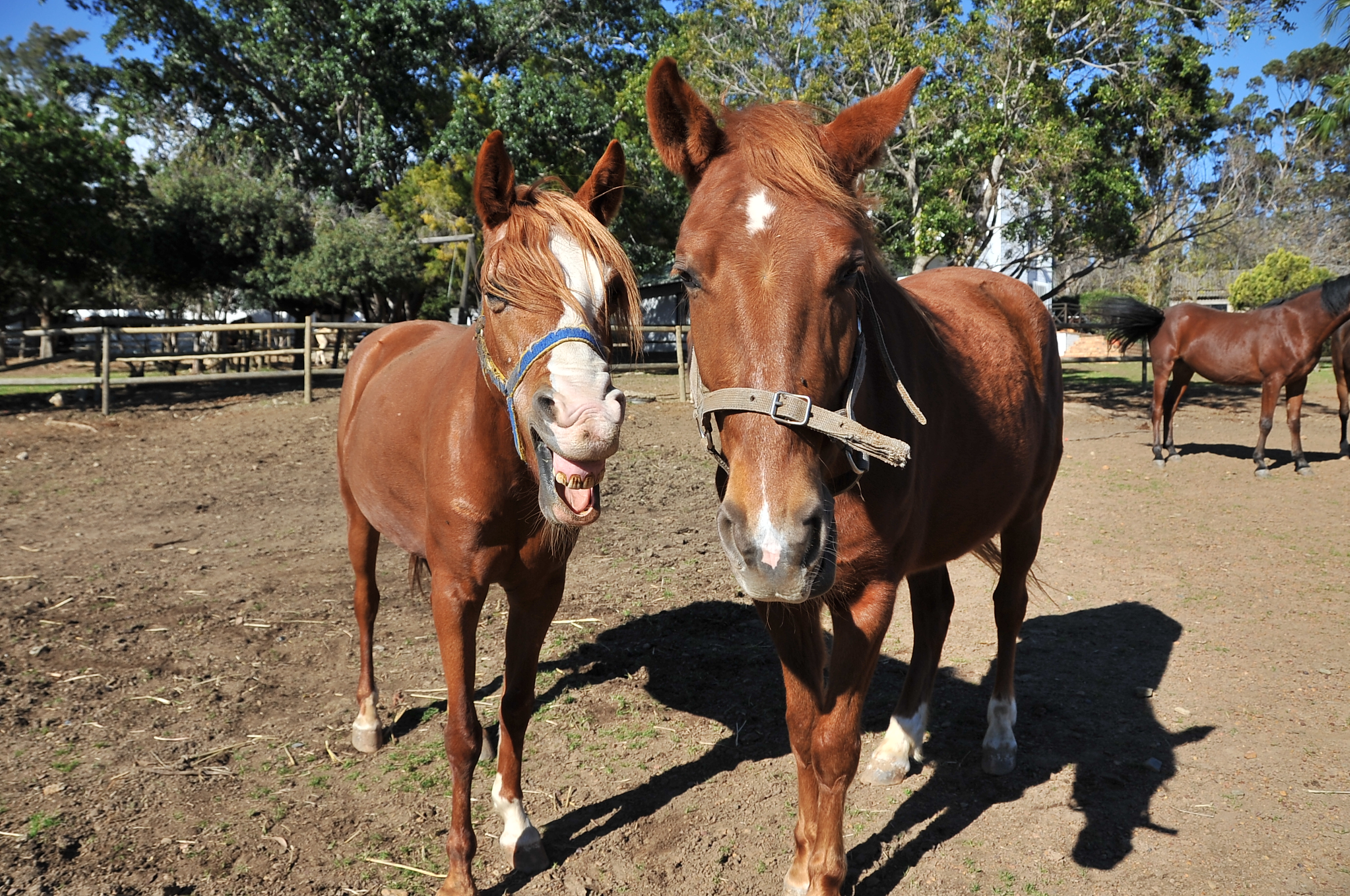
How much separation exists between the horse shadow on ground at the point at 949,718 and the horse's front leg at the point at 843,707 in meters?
0.45

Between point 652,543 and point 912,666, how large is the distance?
2.96m

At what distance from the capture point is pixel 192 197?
59.6 ft

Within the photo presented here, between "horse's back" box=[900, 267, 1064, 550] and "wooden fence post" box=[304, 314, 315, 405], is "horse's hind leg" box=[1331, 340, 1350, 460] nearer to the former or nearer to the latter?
"horse's back" box=[900, 267, 1064, 550]

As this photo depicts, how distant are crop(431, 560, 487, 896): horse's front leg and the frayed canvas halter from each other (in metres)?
1.11

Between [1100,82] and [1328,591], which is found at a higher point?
[1100,82]

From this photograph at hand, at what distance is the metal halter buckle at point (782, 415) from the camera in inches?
59.7

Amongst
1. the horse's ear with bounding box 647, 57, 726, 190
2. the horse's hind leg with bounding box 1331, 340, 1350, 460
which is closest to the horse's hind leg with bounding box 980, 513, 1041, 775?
the horse's ear with bounding box 647, 57, 726, 190

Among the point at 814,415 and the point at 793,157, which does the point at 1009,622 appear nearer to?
the point at 814,415

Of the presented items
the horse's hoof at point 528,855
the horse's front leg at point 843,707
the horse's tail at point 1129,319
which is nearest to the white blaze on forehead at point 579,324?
the horse's front leg at point 843,707

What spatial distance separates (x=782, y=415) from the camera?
1.52 meters

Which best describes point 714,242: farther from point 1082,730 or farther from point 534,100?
point 534,100

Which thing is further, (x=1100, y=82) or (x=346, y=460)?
(x=1100, y=82)

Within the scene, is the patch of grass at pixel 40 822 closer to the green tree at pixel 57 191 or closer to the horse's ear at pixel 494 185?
the horse's ear at pixel 494 185

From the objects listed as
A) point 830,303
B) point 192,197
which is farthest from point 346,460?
point 192,197
